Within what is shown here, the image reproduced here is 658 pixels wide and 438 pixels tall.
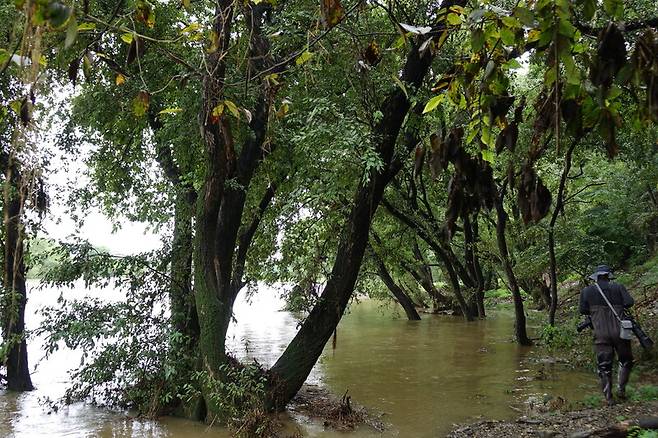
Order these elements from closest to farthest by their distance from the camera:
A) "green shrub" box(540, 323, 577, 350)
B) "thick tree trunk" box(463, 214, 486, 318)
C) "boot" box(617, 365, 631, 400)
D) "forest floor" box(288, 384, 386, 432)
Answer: "boot" box(617, 365, 631, 400) → "forest floor" box(288, 384, 386, 432) → "green shrub" box(540, 323, 577, 350) → "thick tree trunk" box(463, 214, 486, 318)

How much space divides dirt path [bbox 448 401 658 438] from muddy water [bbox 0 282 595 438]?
1.95 ft

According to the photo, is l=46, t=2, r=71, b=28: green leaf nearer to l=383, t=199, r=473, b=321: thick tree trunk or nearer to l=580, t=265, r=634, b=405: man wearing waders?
l=580, t=265, r=634, b=405: man wearing waders

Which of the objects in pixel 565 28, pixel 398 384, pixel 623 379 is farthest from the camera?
pixel 398 384

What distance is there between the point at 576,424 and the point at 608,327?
180 centimetres

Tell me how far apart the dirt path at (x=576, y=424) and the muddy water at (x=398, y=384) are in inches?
23.5

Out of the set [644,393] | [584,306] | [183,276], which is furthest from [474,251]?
[183,276]

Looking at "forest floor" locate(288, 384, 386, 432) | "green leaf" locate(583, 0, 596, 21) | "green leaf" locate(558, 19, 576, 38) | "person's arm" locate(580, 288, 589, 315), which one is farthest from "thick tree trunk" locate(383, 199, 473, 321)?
"green leaf" locate(558, 19, 576, 38)

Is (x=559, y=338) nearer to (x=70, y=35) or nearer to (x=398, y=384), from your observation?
Result: (x=398, y=384)

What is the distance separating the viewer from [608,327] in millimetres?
7238

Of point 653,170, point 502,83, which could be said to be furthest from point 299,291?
point 653,170

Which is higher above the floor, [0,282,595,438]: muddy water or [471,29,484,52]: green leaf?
[471,29,484,52]: green leaf

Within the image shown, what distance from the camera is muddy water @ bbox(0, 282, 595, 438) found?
737 cm

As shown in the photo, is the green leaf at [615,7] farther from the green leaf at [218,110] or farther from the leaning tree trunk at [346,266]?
the leaning tree trunk at [346,266]

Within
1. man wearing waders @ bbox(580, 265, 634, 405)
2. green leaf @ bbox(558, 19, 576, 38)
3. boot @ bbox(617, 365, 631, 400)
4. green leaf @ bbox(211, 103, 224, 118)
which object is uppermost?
green leaf @ bbox(211, 103, 224, 118)
